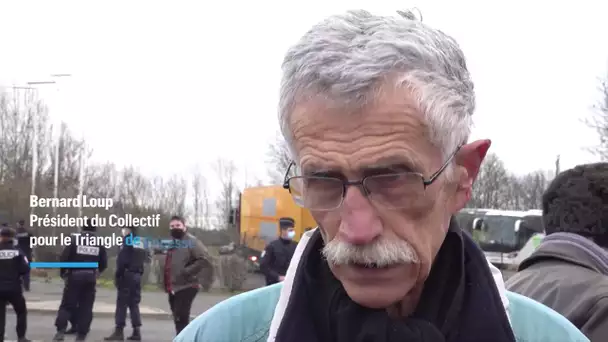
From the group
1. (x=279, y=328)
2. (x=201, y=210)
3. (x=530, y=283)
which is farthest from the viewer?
(x=201, y=210)

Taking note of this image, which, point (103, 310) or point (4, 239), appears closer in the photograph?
point (4, 239)

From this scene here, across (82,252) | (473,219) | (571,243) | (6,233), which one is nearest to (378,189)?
(571,243)

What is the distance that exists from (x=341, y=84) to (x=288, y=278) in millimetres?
462

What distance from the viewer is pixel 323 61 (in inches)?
57.2

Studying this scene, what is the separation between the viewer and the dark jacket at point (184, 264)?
1048 centimetres

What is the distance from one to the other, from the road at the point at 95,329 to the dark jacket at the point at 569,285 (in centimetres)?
1051

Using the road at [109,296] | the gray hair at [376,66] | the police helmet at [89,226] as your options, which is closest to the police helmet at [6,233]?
the police helmet at [89,226]

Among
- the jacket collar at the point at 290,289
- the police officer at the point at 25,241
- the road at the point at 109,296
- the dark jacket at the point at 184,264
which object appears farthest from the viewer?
the road at the point at 109,296

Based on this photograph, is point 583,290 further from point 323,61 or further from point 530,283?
point 323,61

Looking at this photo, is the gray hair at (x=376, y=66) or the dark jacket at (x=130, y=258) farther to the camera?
the dark jacket at (x=130, y=258)

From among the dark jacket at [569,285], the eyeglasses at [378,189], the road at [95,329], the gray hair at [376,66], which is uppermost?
the gray hair at [376,66]

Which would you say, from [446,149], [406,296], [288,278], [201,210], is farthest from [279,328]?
[201,210]

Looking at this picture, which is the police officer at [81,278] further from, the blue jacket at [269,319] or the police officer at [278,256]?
the blue jacket at [269,319]

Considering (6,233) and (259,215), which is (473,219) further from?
(6,233)
